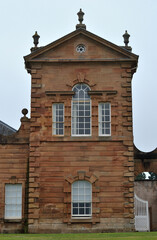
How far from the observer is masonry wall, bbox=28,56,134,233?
80.1ft

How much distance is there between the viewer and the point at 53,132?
1005 inches

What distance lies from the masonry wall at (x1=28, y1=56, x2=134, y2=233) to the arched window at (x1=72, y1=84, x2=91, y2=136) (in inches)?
11.9

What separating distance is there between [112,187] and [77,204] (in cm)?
198

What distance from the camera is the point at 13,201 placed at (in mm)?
26000

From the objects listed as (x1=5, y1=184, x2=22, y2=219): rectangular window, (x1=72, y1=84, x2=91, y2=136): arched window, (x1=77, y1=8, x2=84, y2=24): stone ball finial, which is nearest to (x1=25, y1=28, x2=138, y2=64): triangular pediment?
(x1=77, y1=8, x2=84, y2=24): stone ball finial

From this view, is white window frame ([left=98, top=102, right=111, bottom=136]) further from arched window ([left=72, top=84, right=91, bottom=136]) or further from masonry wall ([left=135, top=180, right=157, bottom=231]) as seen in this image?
masonry wall ([left=135, top=180, right=157, bottom=231])

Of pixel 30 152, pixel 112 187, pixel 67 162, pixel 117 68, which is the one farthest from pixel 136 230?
pixel 117 68

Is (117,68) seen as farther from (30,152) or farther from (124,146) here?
(30,152)

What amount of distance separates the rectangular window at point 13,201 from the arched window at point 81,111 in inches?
173

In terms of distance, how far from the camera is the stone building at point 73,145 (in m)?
24.5

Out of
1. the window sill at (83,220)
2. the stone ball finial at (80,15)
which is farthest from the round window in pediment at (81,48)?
the window sill at (83,220)

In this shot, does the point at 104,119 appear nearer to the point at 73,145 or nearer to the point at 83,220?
the point at 73,145

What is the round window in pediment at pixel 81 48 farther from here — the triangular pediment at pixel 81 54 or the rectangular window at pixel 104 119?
the rectangular window at pixel 104 119

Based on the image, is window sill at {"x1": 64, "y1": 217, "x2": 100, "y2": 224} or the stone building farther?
the stone building
